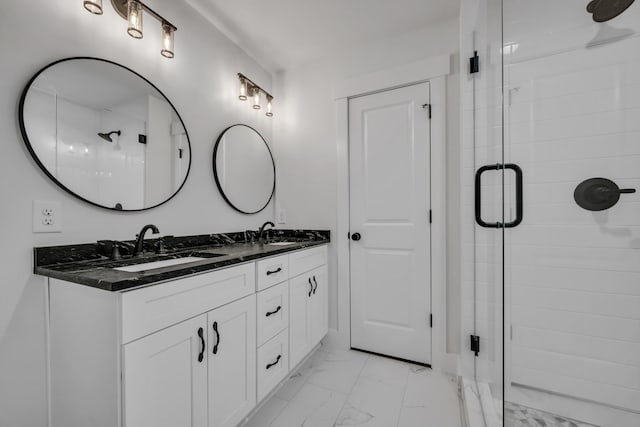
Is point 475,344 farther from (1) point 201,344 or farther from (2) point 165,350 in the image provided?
(2) point 165,350

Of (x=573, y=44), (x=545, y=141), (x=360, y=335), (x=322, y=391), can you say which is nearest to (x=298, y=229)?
(x=360, y=335)

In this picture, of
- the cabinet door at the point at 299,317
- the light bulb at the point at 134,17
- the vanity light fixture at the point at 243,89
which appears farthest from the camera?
the vanity light fixture at the point at 243,89

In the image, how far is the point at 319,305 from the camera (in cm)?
205

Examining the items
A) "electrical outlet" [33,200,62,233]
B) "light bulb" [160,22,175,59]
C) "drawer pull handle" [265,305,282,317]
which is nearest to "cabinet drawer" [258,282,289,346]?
"drawer pull handle" [265,305,282,317]

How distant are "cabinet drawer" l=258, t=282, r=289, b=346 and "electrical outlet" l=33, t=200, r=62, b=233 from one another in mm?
919

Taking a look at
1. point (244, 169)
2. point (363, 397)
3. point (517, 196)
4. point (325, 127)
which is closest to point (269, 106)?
point (325, 127)

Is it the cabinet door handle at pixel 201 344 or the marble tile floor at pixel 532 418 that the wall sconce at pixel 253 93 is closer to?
the cabinet door handle at pixel 201 344

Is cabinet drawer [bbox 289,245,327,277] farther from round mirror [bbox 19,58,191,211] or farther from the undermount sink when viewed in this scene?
round mirror [bbox 19,58,191,211]

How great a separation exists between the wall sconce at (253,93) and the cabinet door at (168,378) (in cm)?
174

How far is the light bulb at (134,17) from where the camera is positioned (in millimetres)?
1303

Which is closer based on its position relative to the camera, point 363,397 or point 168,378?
point 168,378

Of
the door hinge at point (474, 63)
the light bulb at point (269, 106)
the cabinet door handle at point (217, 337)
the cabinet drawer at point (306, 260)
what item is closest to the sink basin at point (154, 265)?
the cabinet door handle at point (217, 337)

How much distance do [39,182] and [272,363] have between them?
4.45 ft

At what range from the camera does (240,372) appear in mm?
1252
